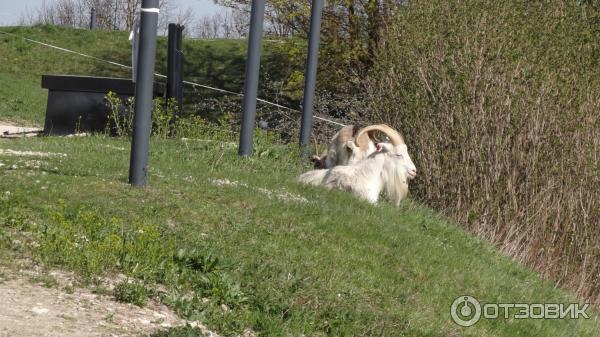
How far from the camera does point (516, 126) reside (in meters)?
12.9

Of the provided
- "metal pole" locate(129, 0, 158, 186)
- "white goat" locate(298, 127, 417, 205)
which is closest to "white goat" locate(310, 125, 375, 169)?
"white goat" locate(298, 127, 417, 205)

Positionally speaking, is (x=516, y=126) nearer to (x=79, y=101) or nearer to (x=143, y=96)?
(x=143, y=96)

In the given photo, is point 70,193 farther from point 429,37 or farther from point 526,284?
point 429,37

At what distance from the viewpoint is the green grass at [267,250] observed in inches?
268

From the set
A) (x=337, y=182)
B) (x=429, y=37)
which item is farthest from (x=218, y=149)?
(x=429, y=37)

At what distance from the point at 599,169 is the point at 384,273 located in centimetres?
533

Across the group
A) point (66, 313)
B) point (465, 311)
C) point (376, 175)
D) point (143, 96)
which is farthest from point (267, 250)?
point (376, 175)

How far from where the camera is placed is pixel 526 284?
9977 millimetres

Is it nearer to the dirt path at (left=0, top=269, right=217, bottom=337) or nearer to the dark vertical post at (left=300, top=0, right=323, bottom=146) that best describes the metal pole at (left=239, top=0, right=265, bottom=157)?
the dark vertical post at (left=300, top=0, right=323, bottom=146)

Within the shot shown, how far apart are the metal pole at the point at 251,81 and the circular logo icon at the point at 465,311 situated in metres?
4.51

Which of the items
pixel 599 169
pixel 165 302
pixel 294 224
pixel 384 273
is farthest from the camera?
pixel 599 169

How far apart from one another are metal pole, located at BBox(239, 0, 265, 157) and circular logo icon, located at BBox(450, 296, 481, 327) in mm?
4506

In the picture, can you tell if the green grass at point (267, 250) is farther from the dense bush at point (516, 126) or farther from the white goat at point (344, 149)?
the dense bush at point (516, 126)

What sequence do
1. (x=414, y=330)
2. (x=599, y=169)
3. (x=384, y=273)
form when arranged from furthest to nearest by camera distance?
(x=599, y=169), (x=384, y=273), (x=414, y=330)
